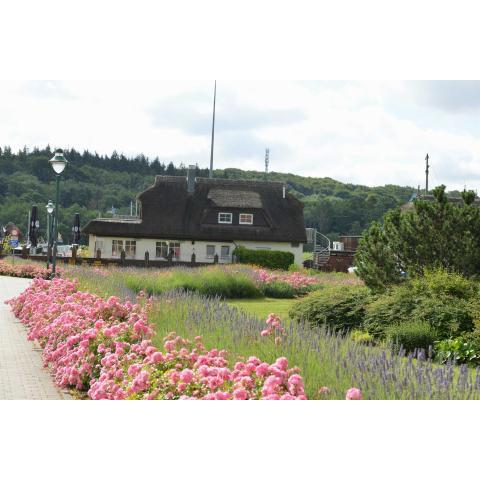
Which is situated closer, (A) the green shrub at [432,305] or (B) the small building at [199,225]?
(A) the green shrub at [432,305]

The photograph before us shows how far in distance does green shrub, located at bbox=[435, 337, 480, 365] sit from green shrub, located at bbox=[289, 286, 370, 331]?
2.25 m

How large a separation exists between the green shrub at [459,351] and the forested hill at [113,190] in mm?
43152

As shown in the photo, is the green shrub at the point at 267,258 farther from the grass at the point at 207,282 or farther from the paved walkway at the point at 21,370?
the paved walkway at the point at 21,370

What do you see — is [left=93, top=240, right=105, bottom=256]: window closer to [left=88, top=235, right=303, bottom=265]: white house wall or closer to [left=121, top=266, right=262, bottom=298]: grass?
[left=88, top=235, right=303, bottom=265]: white house wall

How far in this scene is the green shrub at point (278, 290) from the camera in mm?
25312

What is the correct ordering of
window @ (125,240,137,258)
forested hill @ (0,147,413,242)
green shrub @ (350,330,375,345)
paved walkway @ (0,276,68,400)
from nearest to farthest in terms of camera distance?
1. paved walkway @ (0,276,68,400)
2. green shrub @ (350,330,375,345)
3. window @ (125,240,137,258)
4. forested hill @ (0,147,413,242)

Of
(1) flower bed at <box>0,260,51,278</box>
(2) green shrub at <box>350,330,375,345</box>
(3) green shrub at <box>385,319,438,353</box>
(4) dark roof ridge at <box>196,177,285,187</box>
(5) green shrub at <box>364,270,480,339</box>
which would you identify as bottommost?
(1) flower bed at <box>0,260,51,278</box>

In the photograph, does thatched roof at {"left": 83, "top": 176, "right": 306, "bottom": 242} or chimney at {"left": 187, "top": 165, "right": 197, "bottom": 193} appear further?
chimney at {"left": 187, "top": 165, "right": 197, "bottom": 193}

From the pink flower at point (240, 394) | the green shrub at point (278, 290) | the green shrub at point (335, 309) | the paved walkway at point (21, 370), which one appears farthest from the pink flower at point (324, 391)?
the green shrub at point (278, 290)

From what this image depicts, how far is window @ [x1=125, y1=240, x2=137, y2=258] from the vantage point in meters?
48.8

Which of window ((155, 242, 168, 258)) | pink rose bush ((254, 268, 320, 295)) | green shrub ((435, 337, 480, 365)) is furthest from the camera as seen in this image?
window ((155, 242, 168, 258))

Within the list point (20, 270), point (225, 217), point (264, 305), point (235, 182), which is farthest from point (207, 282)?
point (235, 182)

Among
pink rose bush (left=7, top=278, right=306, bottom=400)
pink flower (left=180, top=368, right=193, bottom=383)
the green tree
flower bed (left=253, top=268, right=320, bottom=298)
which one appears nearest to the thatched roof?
flower bed (left=253, top=268, right=320, bottom=298)
